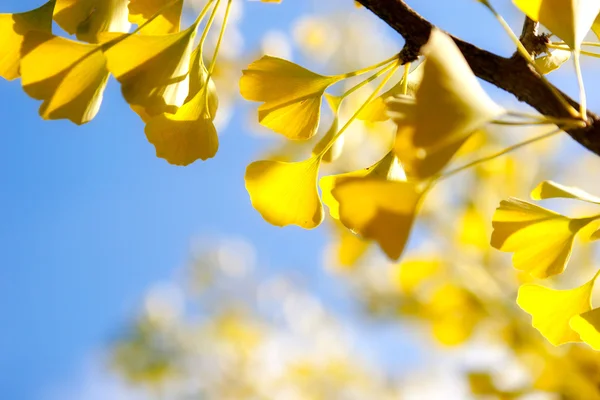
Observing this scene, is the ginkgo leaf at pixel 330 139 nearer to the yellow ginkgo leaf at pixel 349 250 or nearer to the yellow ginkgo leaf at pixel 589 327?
the yellow ginkgo leaf at pixel 589 327

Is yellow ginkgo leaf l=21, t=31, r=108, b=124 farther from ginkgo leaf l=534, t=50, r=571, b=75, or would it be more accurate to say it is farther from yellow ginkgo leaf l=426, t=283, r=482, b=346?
yellow ginkgo leaf l=426, t=283, r=482, b=346

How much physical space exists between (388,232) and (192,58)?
0.27 m

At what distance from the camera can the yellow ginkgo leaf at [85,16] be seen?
18.5 inches

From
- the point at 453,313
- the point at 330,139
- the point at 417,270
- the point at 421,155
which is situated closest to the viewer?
the point at 421,155

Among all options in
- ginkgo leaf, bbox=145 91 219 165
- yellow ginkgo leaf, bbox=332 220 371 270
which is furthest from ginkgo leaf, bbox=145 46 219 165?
yellow ginkgo leaf, bbox=332 220 371 270

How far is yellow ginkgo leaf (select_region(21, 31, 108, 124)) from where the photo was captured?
0.42m

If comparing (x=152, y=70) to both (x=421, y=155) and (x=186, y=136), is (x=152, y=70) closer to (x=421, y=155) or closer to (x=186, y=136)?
(x=186, y=136)

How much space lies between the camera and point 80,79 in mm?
448

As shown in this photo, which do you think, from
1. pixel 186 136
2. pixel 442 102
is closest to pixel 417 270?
pixel 186 136

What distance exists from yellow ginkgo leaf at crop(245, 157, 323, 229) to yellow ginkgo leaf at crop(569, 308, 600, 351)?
21cm

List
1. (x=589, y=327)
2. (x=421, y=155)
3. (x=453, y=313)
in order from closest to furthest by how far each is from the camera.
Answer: (x=421, y=155), (x=589, y=327), (x=453, y=313)

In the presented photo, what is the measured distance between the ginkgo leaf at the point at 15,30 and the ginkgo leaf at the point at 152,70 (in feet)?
0.34

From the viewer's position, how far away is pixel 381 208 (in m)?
0.34

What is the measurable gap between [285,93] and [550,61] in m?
0.21
